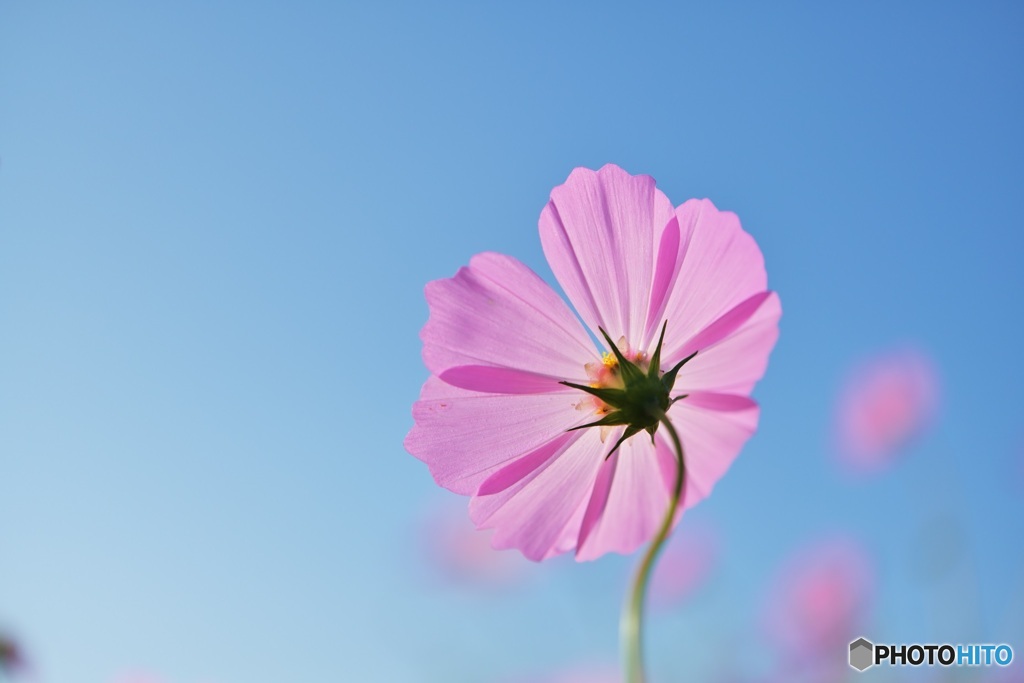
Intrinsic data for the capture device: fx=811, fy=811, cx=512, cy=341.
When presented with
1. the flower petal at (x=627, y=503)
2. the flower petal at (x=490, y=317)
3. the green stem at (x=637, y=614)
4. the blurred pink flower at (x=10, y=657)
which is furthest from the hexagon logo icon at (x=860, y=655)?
the blurred pink flower at (x=10, y=657)

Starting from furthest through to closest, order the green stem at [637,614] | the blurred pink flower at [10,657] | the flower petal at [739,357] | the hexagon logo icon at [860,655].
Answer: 1. the blurred pink flower at [10,657]
2. the hexagon logo icon at [860,655]
3. the flower petal at [739,357]
4. the green stem at [637,614]

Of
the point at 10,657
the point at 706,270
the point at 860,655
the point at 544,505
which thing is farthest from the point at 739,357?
the point at 10,657

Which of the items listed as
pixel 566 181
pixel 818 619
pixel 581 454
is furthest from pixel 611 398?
pixel 818 619

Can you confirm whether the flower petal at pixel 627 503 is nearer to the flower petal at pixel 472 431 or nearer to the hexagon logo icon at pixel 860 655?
the flower petal at pixel 472 431

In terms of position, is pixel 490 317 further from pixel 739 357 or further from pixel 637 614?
pixel 637 614

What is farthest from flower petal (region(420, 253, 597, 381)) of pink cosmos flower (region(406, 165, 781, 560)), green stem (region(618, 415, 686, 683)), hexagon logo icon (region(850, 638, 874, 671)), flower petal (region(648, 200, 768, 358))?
hexagon logo icon (region(850, 638, 874, 671))

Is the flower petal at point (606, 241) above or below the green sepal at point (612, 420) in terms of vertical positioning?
above
